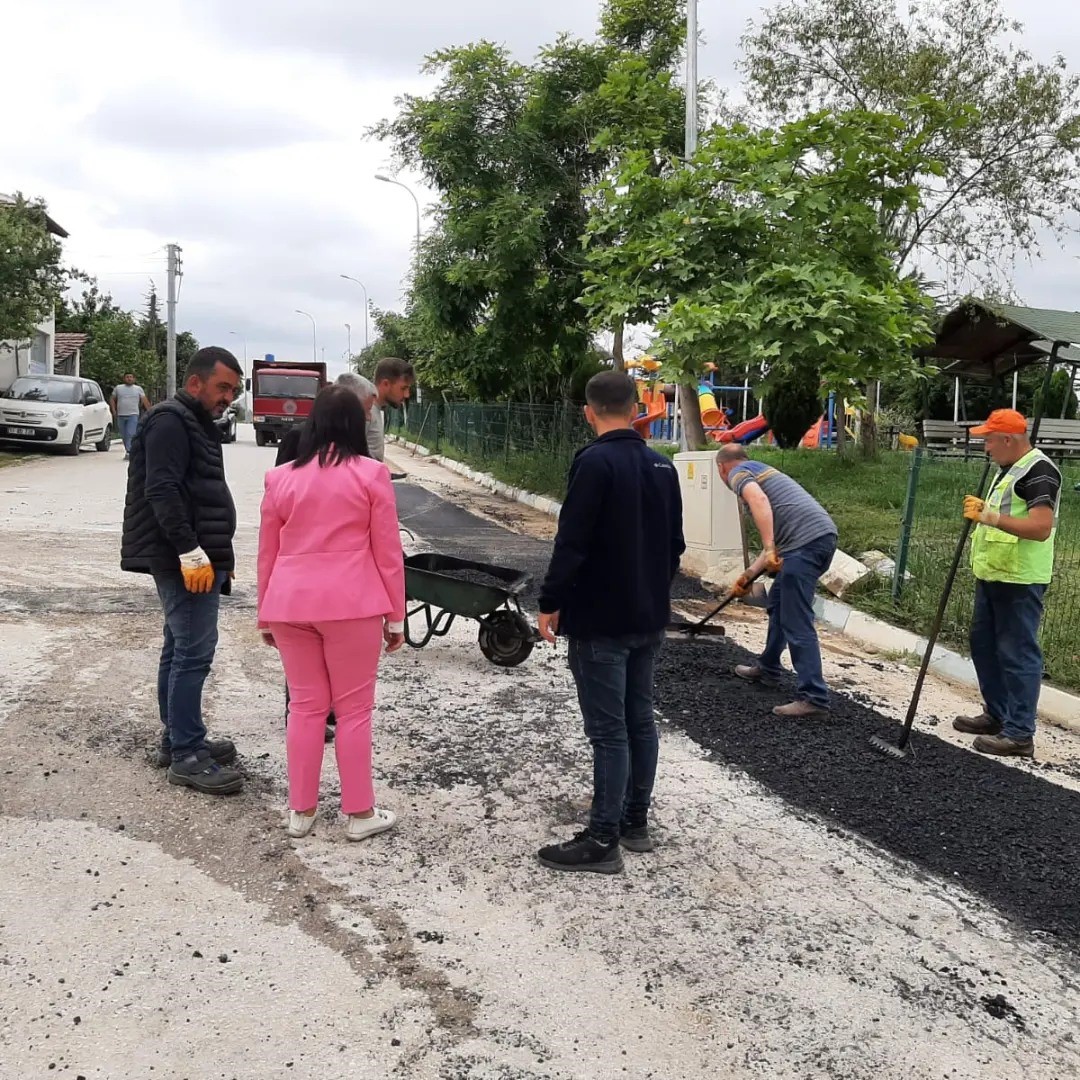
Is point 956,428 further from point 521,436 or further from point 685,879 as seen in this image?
point 685,879

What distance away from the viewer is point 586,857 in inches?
147

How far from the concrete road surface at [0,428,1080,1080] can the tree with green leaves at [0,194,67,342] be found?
56.5ft

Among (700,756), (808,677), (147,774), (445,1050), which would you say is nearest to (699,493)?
(808,677)

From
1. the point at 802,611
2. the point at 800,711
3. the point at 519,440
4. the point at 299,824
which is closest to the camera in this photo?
the point at 299,824

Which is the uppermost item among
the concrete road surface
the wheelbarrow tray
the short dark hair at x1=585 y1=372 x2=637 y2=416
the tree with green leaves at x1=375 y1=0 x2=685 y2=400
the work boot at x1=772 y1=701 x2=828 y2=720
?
the tree with green leaves at x1=375 y1=0 x2=685 y2=400

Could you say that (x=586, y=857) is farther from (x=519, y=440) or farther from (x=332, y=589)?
(x=519, y=440)

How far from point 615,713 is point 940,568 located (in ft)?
17.6

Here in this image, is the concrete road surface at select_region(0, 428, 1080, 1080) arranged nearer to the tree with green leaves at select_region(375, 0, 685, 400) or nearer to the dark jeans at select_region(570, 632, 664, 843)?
the dark jeans at select_region(570, 632, 664, 843)

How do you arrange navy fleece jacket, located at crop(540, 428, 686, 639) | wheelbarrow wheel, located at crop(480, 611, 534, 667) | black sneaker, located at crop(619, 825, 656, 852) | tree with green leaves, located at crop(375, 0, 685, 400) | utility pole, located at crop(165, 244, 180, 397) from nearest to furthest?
1. navy fleece jacket, located at crop(540, 428, 686, 639)
2. black sneaker, located at crop(619, 825, 656, 852)
3. wheelbarrow wheel, located at crop(480, 611, 534, 667)
4. tree with green leaves, located at crop(375, 0, 685, 400)
5. utility pole, located at crop(165, 244, 180, 397)

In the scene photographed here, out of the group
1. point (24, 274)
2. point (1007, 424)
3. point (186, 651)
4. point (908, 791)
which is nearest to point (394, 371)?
point (186, 651)

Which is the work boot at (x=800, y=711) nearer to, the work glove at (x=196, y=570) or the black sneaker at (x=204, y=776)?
the black sneaker at (x=204, y=776)

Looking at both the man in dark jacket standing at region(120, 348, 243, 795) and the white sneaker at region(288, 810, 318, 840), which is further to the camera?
the man in dark jacket standing at region(120, 348, 243, 795)

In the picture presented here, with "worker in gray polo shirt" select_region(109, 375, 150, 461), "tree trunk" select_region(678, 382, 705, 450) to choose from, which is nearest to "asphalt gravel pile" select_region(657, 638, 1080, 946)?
"tree trunk" select_region(678, 382, 705, 450)

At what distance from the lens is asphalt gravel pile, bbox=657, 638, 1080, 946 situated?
3.84 m
